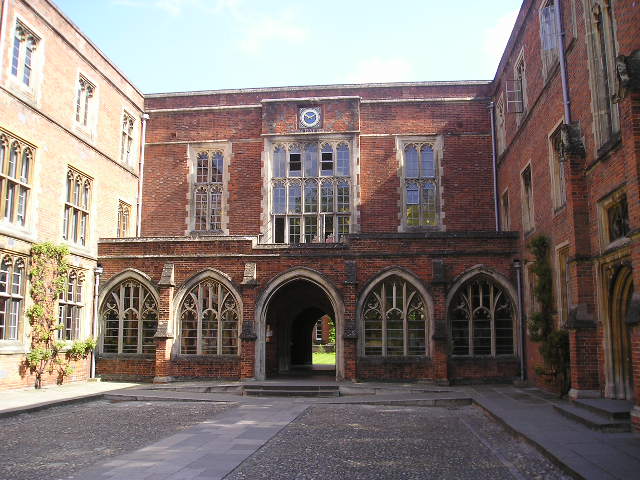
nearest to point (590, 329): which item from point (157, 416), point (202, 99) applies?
point (157, 416)

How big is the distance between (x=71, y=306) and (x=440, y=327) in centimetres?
1035

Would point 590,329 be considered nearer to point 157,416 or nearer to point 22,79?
point 157,416

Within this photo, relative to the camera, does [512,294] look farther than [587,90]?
Yes

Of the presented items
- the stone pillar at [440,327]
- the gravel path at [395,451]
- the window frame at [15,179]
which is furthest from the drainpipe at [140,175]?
the gravel path at [395,451]

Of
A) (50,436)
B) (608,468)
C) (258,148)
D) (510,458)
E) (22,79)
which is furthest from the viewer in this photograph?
(258,148)

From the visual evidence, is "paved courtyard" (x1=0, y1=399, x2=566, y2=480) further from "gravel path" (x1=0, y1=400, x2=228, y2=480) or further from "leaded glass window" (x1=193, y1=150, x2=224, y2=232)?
"leaded glass window" (x1=193, y1=150, x2=224, y2=232)

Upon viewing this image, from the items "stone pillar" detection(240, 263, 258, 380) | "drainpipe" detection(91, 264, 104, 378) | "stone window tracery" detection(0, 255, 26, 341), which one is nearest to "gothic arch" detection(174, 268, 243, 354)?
"stone pillar" detection(240, 263, 258, 380)

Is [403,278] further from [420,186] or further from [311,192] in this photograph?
[311,192]

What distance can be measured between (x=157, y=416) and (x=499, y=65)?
49.1 feet

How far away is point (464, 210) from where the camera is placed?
69.7 feet

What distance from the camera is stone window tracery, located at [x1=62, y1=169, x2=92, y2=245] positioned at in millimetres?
17672

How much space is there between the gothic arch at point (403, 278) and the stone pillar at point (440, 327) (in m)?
0.21

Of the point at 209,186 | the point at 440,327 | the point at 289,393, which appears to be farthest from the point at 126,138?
the point at 440,327

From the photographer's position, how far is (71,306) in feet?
58.2
